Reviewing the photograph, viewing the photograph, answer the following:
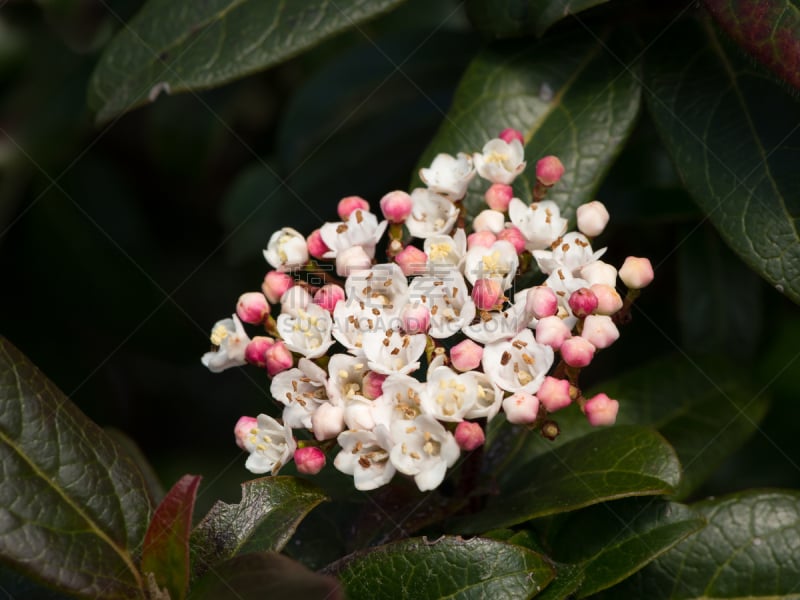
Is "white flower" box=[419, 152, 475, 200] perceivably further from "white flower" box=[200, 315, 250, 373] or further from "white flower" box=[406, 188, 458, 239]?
"white flower" box=[200, 315, 250, 373]

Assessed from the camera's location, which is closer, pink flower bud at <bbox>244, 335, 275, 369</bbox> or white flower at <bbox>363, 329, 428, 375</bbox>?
white flower at <bbox>363, 329, 428, 375</bbox>

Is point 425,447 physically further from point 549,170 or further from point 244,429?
point 549,170

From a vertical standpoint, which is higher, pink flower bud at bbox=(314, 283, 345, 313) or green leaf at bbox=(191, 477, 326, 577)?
pink flower bud at bbox=(314, 283, 345, 313)

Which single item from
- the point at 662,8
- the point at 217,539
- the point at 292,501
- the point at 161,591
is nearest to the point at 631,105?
the point at 662,8

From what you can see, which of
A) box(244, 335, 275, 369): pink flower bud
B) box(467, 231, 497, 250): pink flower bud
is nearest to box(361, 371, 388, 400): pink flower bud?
box(244, 335, 275, 369): pink flower bud

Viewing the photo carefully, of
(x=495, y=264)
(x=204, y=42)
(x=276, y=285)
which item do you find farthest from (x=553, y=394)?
(x=204, y=42)

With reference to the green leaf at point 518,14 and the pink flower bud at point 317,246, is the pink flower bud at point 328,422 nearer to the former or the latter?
the pink flower bud at point 317,246
